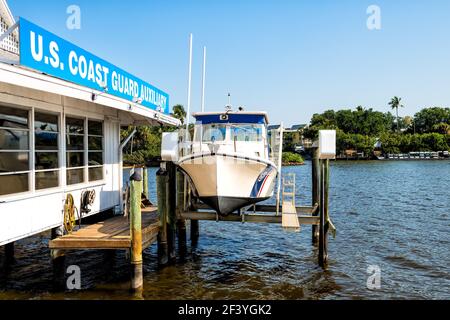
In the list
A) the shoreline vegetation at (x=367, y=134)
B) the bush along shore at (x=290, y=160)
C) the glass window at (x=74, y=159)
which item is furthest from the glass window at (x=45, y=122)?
the bush along shore at (x=290, y=160)

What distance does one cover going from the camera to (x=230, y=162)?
11703mm

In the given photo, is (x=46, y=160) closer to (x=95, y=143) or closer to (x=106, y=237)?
(x=106, y=237)

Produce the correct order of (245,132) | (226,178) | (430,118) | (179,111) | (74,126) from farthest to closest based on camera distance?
(430,118)
(179,111)
(245,132)
(226,178)
(74,126)

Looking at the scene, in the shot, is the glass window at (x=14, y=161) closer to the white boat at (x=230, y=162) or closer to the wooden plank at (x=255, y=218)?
the white boat at (x=230, y=162)

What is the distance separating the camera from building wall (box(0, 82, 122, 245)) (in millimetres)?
8766

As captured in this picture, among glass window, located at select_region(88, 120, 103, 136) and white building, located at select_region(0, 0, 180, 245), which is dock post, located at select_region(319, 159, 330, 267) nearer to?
white building, located at select_region(0, 0, 180, 245)

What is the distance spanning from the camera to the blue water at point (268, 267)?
11.6 meters

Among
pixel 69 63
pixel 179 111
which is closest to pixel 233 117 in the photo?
pixel 69 63

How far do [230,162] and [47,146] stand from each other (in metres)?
4.90

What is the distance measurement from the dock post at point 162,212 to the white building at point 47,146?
1961 millimetres

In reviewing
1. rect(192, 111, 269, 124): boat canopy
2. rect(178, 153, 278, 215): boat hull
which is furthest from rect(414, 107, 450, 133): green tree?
rect(178, 153, 278, 215): boat hull

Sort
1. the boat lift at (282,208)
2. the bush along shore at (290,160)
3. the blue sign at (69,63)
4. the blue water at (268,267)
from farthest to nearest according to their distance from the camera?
the bush along shore at (290,160) < the boat lift at (282,208) < the blue water at (268,267) < the blue sign at (69,63)
